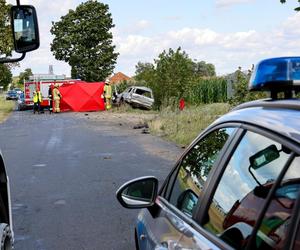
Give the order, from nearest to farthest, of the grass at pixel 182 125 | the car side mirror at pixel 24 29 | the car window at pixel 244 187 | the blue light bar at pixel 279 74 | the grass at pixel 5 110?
the car window at pixel 244 187
the blue light bar at pixel 279 74
the car side mirror at pixel 24 29
the grass at pixel 182 125
the grass at pixel 5 110

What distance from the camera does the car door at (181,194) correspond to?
9.56 ft

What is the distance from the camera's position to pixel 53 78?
45375 mm

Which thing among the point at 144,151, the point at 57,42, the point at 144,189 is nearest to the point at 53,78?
the point at 57,42

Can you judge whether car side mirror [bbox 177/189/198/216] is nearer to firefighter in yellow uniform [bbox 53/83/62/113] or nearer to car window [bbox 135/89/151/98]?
car window [bbox 135/89/151/98]

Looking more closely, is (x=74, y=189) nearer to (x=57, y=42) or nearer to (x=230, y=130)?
(x=230, y=130)

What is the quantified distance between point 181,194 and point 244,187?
836 mm

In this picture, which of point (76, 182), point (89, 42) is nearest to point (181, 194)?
point (76, 182)

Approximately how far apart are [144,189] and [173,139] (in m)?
14.3

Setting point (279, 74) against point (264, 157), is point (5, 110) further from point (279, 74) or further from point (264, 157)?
point (264, 157)

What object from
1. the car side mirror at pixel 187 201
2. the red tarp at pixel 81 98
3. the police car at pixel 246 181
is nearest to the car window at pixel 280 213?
the police car at pixel 246 181

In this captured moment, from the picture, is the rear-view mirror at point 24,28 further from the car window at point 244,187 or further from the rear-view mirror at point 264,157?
the rear-view mirror at point 264,157

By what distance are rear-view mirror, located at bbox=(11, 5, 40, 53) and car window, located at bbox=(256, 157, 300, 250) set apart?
10.2 ft

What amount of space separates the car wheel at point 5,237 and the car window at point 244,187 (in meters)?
1.66

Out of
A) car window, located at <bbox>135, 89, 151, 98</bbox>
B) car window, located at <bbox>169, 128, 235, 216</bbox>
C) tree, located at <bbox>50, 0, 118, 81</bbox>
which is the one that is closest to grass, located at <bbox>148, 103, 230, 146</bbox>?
car window, located at <bbox>169, 128, 235, 216</bbox>
